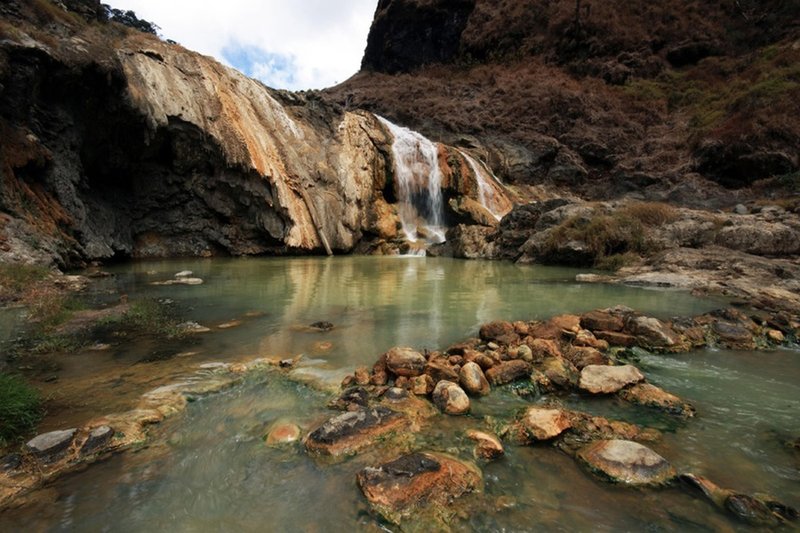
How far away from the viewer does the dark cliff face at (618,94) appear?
23.5 metres

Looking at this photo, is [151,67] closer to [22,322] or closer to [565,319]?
[22,322]

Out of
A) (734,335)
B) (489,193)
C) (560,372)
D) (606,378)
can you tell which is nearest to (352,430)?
(560,372)

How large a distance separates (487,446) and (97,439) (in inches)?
110

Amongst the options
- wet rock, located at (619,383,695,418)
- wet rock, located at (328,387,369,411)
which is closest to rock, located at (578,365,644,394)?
wet rock, located at (619,383,695,418)

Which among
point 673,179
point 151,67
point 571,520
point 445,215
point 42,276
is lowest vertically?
point 571,520

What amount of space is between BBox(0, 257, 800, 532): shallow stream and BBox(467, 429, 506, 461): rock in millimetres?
76

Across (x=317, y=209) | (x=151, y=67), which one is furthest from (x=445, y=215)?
(x=151, y=67)

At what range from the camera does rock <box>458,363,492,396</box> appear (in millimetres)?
3955

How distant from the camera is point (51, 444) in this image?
9.43 ft

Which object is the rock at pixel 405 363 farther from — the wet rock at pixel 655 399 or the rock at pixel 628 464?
the wet rock at pixel 655 399

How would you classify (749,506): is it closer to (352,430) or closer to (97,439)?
(352,430)

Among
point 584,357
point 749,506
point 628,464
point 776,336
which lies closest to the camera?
point 749,506

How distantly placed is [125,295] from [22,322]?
231 cm

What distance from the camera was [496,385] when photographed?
416cm
